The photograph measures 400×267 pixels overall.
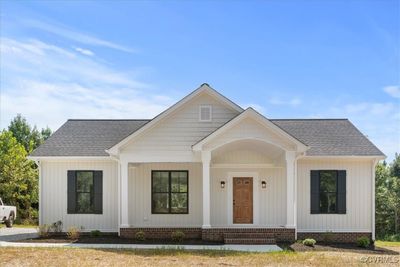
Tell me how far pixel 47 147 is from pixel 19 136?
31.2 meters

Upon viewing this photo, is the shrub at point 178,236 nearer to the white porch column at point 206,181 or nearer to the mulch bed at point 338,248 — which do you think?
the white porch column at point 206,181

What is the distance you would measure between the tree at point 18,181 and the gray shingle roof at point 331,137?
19335mm

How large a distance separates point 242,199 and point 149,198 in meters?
3.86

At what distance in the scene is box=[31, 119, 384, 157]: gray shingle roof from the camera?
63.9 feet

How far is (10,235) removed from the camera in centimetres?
1973

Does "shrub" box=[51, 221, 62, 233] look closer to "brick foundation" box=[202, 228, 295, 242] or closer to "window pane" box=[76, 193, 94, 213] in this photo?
"window pane" box=[76, 193, 94, 213]

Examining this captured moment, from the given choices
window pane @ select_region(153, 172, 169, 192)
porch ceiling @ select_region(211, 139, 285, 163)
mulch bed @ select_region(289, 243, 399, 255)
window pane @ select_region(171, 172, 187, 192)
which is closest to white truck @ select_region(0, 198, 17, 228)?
window pane @ select_region(153, 172, 169, 192)

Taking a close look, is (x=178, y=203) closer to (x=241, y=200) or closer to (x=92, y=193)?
(x=241, y=200)

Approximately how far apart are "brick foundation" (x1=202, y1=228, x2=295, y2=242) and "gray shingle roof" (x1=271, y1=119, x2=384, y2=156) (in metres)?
3.46

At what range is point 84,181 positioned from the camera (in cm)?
1983

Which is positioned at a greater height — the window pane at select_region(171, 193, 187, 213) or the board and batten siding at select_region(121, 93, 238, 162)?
the board and batten siding at select_region(121, 93, 238, 162)

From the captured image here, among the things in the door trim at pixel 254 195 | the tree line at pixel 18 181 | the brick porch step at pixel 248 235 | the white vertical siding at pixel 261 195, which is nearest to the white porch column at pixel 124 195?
the white vertical siding at pixel 261 195

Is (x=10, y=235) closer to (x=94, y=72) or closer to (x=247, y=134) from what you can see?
(x=94, y=72)

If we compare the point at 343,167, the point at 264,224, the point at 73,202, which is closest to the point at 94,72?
the point at 73,202
